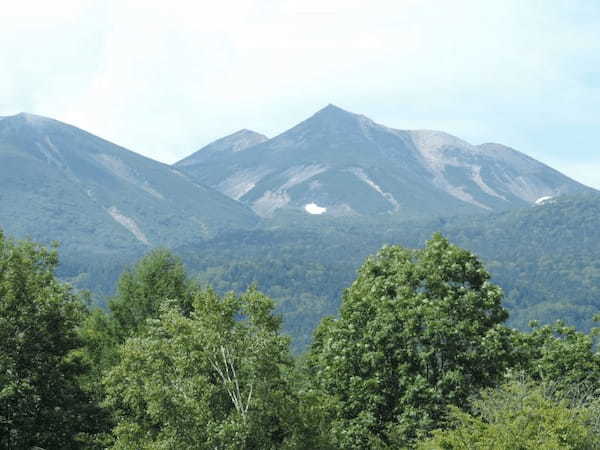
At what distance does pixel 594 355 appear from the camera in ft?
136

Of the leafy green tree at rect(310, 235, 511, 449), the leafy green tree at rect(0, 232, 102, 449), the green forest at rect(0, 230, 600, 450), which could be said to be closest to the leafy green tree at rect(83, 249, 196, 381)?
the green forest at rect(0, 230, 600, 450)

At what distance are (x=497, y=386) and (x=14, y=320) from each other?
21.5 meters

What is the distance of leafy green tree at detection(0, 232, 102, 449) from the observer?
31469 mm

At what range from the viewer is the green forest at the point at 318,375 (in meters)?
27.4

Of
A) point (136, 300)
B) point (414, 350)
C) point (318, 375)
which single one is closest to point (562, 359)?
point (414, 350)

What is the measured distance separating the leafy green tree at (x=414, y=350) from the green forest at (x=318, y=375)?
8 centimetres

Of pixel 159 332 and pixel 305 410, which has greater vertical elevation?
pixel 159 332

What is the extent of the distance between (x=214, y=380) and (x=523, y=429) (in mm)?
11442

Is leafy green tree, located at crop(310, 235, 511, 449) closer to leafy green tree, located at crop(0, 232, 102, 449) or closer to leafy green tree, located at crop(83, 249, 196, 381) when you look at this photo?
leafy green tree, located at crop(0, 232, 102, 449)

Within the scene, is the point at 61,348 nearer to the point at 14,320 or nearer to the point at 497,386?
the point at 14,320

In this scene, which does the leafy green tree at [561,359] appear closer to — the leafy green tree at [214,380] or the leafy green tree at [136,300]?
the leafy green tree at [214,380]

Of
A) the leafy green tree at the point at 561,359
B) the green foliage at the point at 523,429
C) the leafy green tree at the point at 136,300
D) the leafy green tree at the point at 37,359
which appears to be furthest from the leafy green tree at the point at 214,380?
the leafy green tree at the point at 136,300

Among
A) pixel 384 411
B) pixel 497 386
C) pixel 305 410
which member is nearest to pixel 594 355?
pixel 497 386

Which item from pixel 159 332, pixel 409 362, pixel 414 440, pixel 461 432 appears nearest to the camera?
pixel 461 432
